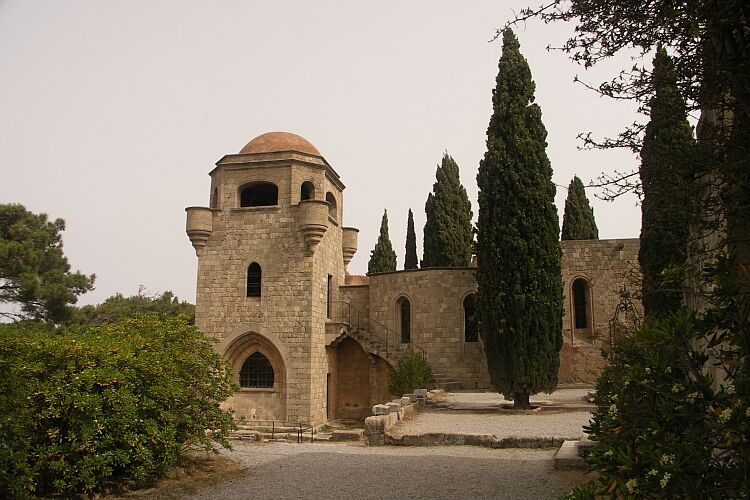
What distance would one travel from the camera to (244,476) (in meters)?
10.9

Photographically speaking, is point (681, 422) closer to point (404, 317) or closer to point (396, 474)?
point (396, 474)

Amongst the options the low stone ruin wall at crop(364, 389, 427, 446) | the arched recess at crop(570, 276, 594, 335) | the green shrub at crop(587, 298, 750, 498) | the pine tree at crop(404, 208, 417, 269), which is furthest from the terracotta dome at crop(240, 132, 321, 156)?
the green shrub at crop(587, 298, 750, 498)

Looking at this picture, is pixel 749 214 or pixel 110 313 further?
pixel 110 313

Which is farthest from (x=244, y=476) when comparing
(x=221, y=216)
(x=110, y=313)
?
(x=110, y=313)

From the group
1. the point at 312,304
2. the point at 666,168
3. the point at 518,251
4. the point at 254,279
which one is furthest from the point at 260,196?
the point at 666,168

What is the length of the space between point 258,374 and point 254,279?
358 cm

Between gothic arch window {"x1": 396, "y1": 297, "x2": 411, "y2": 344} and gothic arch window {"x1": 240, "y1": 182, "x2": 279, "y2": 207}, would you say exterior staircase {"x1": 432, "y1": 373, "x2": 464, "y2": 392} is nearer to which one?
gothic arch window {"x1": 396, "y1": 297, "x2": 411, "y2": 344}

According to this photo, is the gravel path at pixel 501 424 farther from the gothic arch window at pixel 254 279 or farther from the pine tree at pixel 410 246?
the pine tree at pixel 410 246

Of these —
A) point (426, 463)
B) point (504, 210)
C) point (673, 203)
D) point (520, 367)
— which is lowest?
point (426, 463)

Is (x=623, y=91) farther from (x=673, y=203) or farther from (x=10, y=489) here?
(x=10, y=489)

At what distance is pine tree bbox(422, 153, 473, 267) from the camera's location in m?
32.6

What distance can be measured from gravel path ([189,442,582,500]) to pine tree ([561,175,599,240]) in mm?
23037

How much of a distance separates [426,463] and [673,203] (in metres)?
7.71

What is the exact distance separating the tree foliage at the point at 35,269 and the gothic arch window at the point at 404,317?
14004 millimetres
